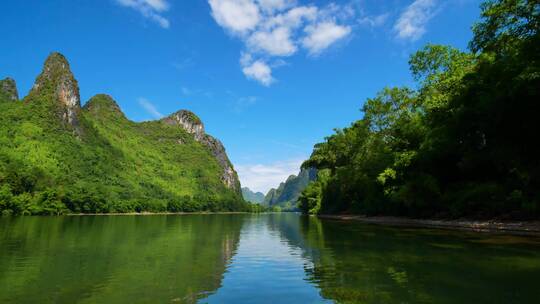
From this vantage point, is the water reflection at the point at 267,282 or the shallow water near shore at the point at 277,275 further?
the water reflection at the point at 267,282

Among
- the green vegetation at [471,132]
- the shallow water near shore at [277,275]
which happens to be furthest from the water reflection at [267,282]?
the green vegetation at [471,132]

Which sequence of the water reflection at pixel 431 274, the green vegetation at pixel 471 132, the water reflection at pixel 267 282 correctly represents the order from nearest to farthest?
1. the water reflection at pixel 431 274
2. the water reflection at pixel 267 282
3. the green vegetation at pixel 471 132

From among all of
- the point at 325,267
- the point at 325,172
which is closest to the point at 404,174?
the point at 325,267

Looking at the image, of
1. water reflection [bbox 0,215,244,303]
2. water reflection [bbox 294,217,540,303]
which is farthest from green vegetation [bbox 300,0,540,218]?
water reflection [bbox 0,215,244,303]

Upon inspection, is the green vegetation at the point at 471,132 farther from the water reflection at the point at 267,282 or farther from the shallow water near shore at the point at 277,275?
the water reflection at the point at 267,282

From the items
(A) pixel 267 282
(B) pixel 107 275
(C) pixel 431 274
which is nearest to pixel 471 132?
(C) pixel 431 274

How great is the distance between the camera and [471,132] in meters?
41.0

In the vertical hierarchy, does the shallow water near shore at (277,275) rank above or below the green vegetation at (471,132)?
below

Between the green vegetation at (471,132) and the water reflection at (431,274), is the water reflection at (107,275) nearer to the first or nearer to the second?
the water reflection at (431,274)

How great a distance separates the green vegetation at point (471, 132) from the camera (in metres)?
31.6

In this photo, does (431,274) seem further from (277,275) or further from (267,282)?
(267,282)

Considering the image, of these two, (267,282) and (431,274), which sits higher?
(431,274)

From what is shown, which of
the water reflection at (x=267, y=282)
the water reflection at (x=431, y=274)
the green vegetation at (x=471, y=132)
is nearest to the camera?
the water reflection at (x=431, y=274)

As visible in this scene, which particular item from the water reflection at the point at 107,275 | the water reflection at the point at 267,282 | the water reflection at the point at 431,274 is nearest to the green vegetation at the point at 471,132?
the water reflection at the point at 431,274
